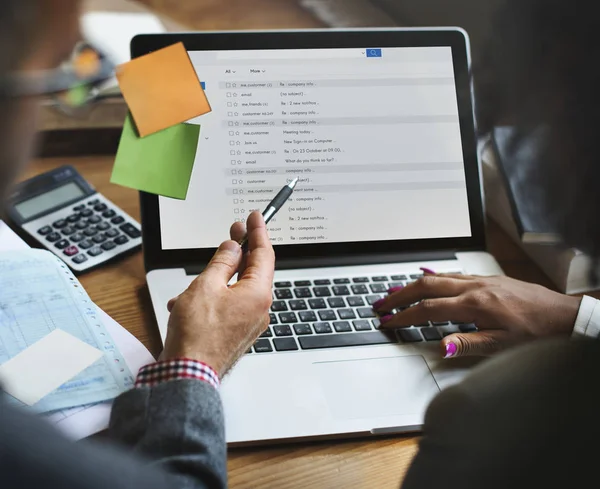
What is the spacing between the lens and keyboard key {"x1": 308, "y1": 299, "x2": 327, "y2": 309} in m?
0.82

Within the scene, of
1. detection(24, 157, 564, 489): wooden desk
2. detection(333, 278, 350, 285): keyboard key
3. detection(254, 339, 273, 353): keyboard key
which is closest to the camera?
detection(24, 157, 564, 489): wooden desk

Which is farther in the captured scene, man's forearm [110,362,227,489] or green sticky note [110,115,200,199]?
green sticky note [110,115,200,199]

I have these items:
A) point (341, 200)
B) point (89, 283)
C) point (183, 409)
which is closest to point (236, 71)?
point (341, 200)

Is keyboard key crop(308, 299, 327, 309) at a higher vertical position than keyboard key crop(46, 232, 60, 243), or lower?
lower

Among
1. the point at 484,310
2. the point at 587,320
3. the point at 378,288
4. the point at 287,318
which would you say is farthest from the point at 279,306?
the point at 587,320

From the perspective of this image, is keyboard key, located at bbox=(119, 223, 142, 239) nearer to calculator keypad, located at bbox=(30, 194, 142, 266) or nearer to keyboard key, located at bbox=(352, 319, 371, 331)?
calculator keypad, located at bbox=(30, 194, 142, 266)

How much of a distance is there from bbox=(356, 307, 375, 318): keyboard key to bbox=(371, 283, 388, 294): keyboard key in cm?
3

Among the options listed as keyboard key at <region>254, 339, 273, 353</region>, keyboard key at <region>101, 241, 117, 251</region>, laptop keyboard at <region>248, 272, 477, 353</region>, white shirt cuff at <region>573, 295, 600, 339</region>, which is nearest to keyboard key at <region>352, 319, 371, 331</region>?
laptop keyboard at <region>248, 272, 477, 353</region>

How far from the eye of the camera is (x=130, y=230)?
93 cm

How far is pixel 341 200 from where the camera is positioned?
876 mm

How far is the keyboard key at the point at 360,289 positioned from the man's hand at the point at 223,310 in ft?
0.55

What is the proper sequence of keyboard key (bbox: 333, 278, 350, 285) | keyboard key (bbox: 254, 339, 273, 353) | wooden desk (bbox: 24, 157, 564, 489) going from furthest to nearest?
keyboard key (bbox: 333, 278, 350, 285) → keyboard key (bbox: 254, 339, 273, 353) → wooden desk (bbox: 24, 157, 564, 489)

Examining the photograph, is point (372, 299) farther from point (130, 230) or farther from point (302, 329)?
point (130, 230)

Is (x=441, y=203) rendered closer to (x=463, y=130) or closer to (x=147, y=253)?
(x=463, y=130)
